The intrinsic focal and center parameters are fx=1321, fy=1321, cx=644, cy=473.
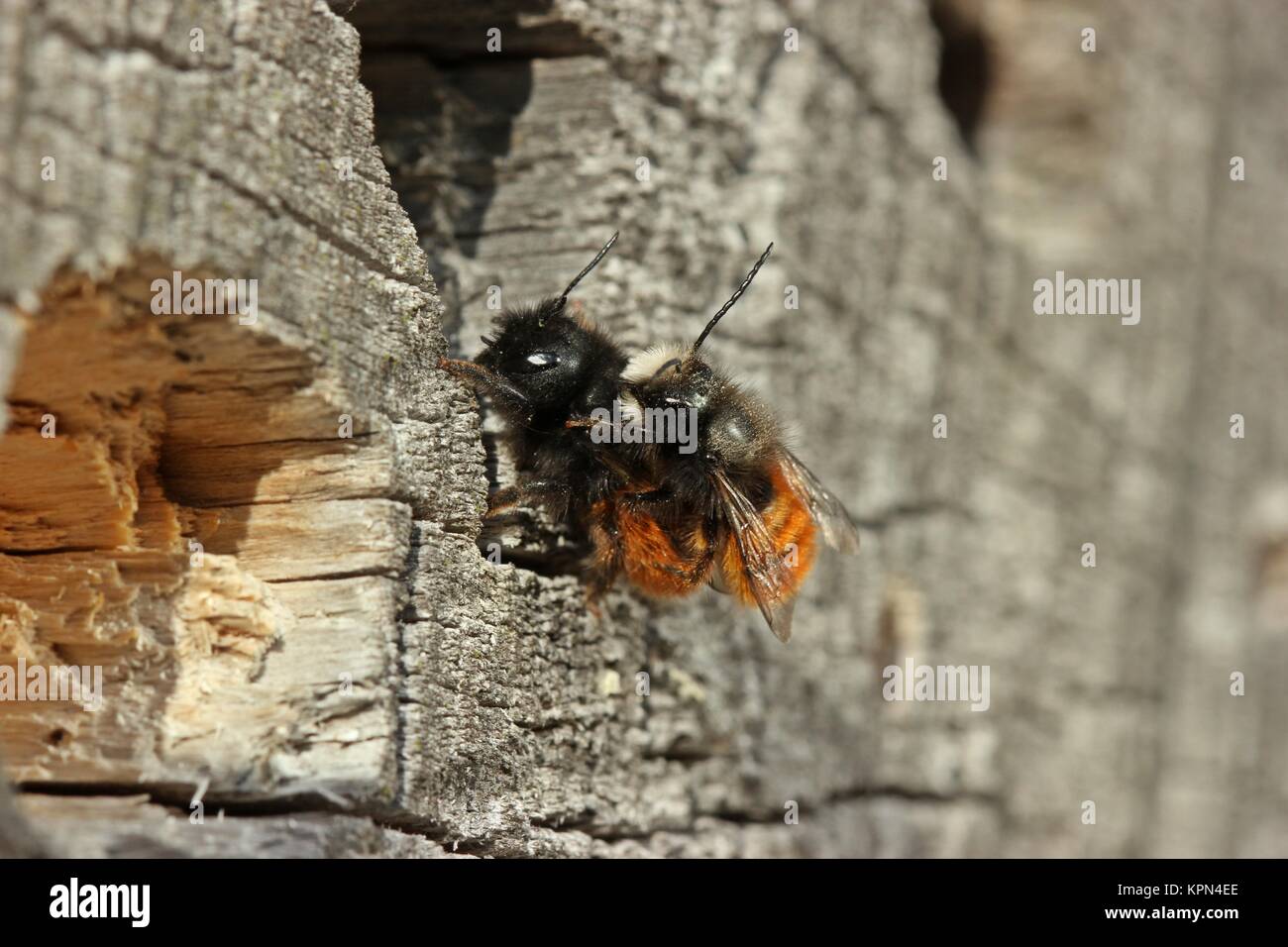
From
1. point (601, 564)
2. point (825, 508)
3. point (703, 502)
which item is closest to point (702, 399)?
point (703, 502)

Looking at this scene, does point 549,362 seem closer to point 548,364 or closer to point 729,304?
point 548,364

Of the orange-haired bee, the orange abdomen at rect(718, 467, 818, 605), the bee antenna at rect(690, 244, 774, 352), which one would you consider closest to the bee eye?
the orange-haired bee

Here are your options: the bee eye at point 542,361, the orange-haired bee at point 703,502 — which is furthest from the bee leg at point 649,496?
the bee eye at point 542,361

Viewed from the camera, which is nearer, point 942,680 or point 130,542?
point 130,542

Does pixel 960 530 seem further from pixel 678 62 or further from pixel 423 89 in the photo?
pixel 423 89

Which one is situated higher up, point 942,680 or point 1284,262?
point 1284,262

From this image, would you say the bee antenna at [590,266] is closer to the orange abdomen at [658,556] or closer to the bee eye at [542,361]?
the bee eye at [542,361]

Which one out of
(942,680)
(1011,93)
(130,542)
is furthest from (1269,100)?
(130,542)
